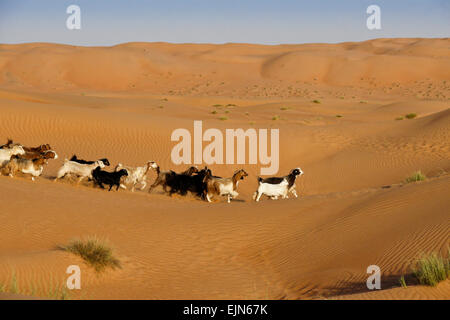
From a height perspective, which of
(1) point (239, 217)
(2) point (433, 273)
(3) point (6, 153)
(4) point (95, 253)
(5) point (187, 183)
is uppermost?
(3) point (6, 153)

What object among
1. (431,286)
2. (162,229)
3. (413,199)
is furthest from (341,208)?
(431,286)

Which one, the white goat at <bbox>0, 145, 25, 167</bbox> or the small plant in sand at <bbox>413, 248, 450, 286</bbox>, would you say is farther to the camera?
the white goat at <bbox>0, 145, 25, 167</bbox>

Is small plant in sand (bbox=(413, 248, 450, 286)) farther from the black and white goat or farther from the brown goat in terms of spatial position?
the brown goat

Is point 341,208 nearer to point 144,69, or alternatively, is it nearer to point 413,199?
point 413,199

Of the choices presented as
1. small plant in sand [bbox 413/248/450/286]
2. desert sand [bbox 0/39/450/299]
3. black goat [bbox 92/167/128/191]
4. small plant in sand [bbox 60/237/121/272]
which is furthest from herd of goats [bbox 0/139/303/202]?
small plant in sand [bbox 413/248/450/286]

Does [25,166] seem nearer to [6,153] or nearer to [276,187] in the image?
[6,153]

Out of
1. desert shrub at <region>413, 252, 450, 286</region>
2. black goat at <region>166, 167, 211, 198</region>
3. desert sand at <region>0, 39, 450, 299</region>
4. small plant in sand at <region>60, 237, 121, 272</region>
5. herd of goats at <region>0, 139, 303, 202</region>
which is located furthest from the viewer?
black goat at <region>166, 167, 211, 198</region>

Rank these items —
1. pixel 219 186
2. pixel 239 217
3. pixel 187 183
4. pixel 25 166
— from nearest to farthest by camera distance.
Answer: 1. pixel 239 217
2. pixel 25 166
3. pixel 219 186
4. pixel 187 183

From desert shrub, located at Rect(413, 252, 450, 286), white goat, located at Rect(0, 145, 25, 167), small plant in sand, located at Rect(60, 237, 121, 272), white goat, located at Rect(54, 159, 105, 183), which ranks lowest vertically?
desert shrub, located at Rect(413, 252, 450, 286)

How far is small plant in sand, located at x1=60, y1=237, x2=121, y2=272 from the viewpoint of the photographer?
10422 mm

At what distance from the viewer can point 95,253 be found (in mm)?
10562

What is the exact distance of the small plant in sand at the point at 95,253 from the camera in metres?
10.4

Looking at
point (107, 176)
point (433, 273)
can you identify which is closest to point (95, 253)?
point (433, 273)

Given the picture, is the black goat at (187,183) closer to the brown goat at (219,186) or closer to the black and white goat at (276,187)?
the brown goat at (219,186)
